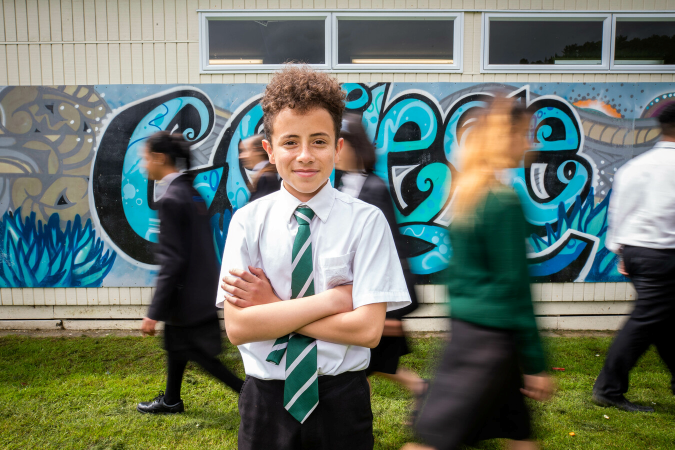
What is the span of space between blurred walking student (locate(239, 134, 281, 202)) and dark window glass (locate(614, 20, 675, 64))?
4221 millimetres

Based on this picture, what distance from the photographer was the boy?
4.21ft

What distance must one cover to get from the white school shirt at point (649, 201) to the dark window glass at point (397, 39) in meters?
2.65

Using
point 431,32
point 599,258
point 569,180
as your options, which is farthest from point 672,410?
point 431,32

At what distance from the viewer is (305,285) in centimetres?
132

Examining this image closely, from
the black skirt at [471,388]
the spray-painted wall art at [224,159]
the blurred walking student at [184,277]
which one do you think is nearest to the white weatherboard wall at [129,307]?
the spray-painted wall art at [224,159]

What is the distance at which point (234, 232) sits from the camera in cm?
135

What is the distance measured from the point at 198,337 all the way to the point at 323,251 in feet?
5.88

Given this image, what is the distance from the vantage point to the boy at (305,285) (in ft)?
4.21

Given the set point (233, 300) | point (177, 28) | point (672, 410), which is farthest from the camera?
point (177, 28)

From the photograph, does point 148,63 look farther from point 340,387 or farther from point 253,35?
point 340,387

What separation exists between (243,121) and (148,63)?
1.24 m

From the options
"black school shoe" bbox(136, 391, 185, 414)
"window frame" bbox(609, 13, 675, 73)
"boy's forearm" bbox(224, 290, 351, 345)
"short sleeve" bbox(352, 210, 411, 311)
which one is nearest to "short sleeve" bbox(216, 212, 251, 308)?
"boy's forearm" bbox(224, 290, 351, 345)

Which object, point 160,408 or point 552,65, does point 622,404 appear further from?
point 552,65

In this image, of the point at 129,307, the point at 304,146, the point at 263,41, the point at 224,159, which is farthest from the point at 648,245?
the point at 129,307
